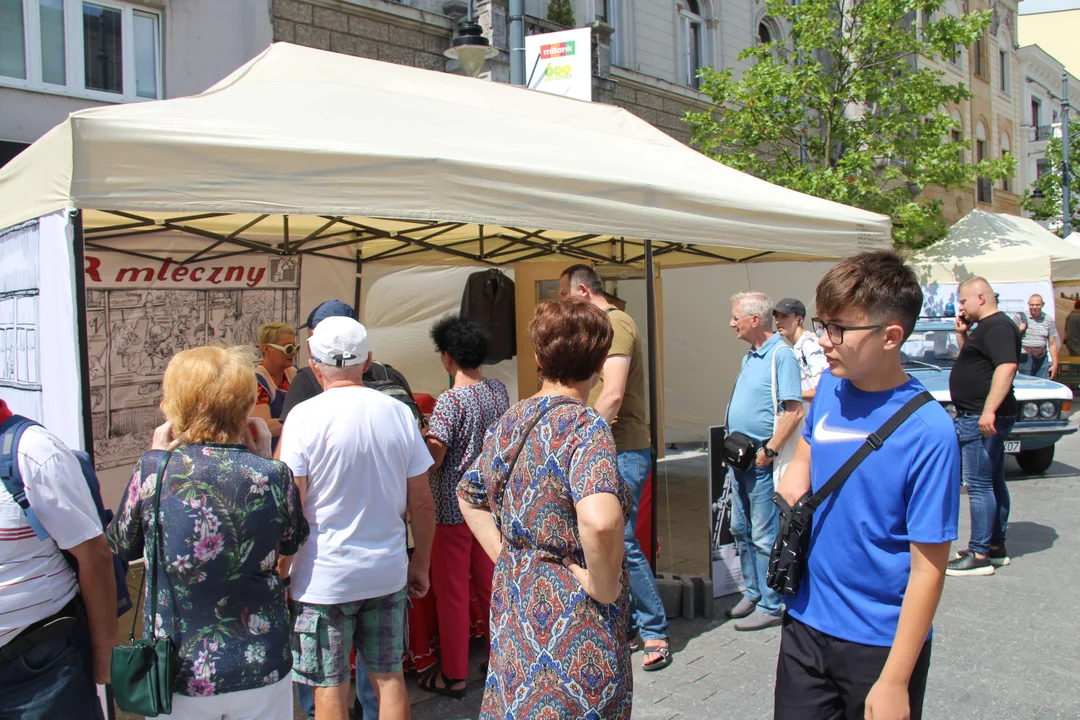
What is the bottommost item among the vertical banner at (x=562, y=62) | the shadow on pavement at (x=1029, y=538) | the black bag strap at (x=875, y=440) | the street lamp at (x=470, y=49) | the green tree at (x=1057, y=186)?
the shadow on pavement at (x=1029, y=538)

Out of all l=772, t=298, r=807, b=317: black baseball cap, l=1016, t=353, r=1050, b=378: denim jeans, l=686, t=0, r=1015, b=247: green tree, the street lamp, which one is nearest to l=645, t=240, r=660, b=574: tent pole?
l=772, t=298, r=807, b=317: black baseball cap

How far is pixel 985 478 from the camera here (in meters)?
5.46

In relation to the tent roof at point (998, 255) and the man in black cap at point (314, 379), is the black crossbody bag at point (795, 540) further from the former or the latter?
the tent roof at point (998, 255)

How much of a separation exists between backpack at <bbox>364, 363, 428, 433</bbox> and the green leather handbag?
3.66ft

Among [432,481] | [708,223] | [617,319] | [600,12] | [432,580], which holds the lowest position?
[432,580]

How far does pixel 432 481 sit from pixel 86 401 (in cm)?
143

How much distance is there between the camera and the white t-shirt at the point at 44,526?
220 centimetres

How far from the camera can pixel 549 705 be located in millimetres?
2041

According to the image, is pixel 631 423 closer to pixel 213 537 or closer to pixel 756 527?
pixel 756 527

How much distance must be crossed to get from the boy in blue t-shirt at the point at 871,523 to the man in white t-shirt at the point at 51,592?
1860 millimetres

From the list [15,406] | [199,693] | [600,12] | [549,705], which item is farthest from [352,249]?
[600,12]

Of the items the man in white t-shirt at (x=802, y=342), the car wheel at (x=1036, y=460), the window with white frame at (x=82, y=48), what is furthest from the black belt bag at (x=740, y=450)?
the window with white frame at (x=82, y=48)

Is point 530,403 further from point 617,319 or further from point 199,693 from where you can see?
point 617,319

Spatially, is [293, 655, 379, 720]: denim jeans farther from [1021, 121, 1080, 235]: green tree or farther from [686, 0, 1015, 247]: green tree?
[1021, 121, 1080, 235]: green tree
